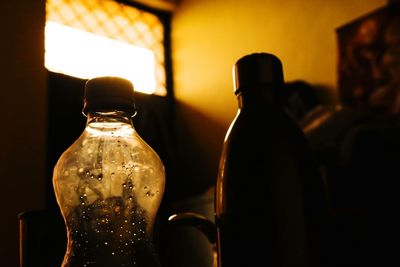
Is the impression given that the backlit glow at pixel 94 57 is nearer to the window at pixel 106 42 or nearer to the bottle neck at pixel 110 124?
the window at pixel 106 42

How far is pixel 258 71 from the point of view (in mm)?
383

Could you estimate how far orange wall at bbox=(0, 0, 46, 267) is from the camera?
5.69ft

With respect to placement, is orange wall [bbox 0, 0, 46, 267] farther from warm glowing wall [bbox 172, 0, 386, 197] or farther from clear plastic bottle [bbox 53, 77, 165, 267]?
clear plastic bottle [bbox 53, 77, 165, 267]

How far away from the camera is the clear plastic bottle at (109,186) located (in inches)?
18.2

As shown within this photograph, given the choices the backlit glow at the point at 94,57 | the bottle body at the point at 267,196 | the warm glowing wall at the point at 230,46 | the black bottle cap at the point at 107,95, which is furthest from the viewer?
the backlit glow at the point at 94,57

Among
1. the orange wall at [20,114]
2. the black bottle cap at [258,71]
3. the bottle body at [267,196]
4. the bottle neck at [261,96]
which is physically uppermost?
the orange wall at [20,114]

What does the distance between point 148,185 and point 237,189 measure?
0.99ft

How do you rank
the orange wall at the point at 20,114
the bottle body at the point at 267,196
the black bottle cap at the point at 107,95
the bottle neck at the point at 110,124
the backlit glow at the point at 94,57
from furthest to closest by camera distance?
the backlit glow at the point at 94,57
the orange wall at the point at 20,114
the bottle neck at the point at 110,124
the black bottle cap at the point at 107,95
the bottle body at the point at 267,196

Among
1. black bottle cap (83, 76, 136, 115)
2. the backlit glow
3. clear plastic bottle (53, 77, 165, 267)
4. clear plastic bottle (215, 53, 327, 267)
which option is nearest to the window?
the backlit glow

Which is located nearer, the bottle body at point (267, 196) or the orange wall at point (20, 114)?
the bottle body at point (267, 196)

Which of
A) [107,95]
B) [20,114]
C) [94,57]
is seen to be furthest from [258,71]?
[94,57]

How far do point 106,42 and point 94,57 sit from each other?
13 cm

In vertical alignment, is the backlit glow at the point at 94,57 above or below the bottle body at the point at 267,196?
above

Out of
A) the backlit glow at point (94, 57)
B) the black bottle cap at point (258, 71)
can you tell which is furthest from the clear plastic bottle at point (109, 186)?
the backlit glow at point (94, 57)
